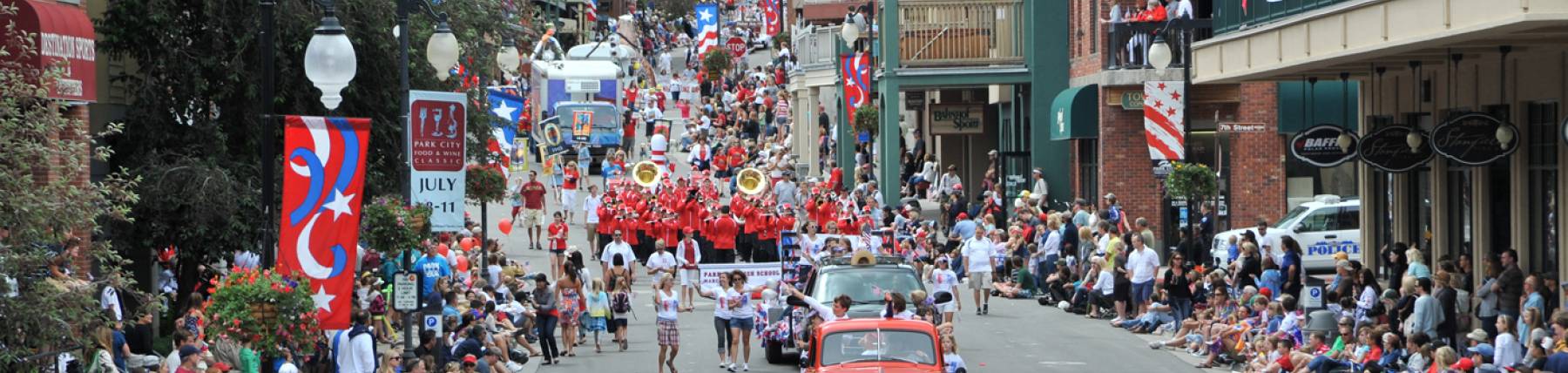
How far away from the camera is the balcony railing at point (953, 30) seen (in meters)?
39.1

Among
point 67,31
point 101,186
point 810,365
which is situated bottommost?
point 810,365

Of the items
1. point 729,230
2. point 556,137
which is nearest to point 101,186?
point 729,230

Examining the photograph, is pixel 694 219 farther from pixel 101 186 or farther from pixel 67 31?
pixel 101 186

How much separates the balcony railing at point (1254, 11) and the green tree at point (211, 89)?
10.1m

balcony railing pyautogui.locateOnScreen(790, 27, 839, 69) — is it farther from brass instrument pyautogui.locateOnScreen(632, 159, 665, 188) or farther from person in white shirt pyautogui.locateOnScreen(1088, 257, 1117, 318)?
person in white shirt pyautogui.locateOnScreen(1088, 257, 1117, 318)

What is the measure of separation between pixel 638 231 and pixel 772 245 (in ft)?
8.53

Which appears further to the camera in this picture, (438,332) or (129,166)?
(129,166)

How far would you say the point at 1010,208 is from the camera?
4081 centimetres

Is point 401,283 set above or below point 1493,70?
below

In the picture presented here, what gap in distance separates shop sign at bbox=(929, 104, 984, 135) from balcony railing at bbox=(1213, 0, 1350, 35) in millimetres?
17057

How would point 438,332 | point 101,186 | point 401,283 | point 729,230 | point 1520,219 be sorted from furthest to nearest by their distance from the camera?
1. point 729,230
2. point 1520,219
3. point 438,332
4. point 401,283
5. point 101,186

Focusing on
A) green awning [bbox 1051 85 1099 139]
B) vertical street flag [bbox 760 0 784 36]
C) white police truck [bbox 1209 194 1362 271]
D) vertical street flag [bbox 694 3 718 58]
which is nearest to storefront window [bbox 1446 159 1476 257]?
white police truck [bbox 1209 194 1362 271]

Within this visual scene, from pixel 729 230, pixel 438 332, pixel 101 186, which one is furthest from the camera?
pixel 729 230

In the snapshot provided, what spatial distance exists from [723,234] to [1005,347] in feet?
31.2
